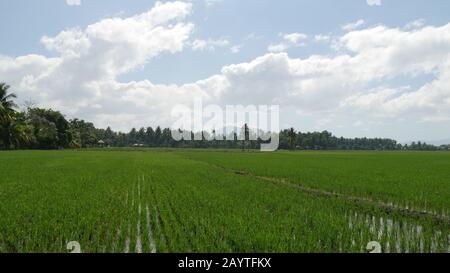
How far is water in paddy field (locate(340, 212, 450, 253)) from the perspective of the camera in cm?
672

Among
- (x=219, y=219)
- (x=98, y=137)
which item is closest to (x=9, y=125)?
(x=219, y=219)

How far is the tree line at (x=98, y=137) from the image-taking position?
185ft

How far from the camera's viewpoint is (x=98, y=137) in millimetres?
120500

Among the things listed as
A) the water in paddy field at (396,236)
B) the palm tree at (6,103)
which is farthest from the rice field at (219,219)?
the palm tree at (6,103)

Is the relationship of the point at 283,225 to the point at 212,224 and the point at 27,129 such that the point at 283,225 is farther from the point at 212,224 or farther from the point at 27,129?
the point at 27,129

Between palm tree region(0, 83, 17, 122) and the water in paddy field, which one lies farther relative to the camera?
palm tree region(0, 83, 17, 122)

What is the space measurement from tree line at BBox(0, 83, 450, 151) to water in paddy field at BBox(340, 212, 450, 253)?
46759mm

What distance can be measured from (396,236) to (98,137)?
12025 centimetres

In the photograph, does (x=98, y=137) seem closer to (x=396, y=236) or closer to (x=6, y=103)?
(x=6, y=103)

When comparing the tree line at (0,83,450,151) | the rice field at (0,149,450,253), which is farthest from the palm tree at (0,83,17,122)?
the rice field at (0,149,450,253)

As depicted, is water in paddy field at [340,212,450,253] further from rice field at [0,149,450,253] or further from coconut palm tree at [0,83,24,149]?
coconut palm tree at [0,83,24,149]
